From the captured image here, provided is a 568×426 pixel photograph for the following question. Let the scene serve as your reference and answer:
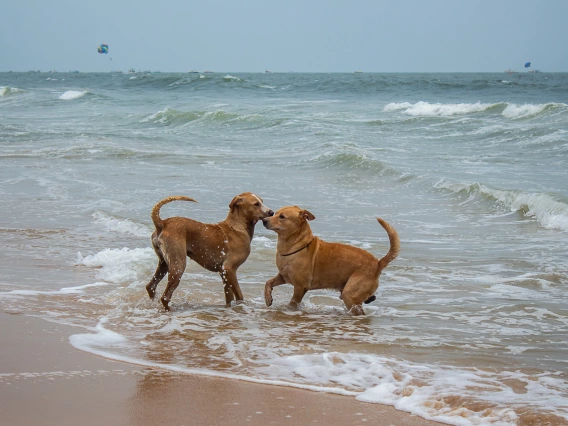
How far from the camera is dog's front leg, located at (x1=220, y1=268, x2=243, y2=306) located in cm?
759

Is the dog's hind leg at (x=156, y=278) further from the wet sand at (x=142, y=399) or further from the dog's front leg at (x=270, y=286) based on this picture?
the wet sand at (x=142, y=399)

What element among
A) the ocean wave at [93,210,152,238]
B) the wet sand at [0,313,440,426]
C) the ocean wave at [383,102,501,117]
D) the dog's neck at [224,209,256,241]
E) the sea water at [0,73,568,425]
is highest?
the ocean wave at [383,102,501,117]

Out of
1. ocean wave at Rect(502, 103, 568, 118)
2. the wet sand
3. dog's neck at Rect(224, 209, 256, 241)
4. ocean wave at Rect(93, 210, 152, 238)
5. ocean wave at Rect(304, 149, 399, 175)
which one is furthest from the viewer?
ocean wave at Rect(502, 103, 568, 118)

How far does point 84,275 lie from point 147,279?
0.71 m

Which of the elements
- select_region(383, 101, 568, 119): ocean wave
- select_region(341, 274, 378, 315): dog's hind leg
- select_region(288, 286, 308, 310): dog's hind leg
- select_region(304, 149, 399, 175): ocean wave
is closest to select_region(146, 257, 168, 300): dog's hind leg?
select_region(288, 286, 308, 310): dog's hind leg

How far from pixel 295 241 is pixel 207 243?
2.78 ft

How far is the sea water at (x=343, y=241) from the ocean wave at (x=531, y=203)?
0.04m

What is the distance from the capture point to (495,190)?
1472 centimetres

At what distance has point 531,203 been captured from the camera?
44.1 ft

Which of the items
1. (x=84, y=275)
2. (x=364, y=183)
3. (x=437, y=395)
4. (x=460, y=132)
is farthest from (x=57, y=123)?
(x=437, y=395)

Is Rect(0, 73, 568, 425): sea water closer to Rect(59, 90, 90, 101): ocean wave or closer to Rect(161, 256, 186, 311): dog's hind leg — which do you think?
Rect(161, 256, 186, 311): dog's hind leg

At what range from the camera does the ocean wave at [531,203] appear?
40.5 feet

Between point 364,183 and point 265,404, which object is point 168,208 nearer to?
point 364,183

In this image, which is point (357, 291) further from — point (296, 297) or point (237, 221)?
point (237, 221)
